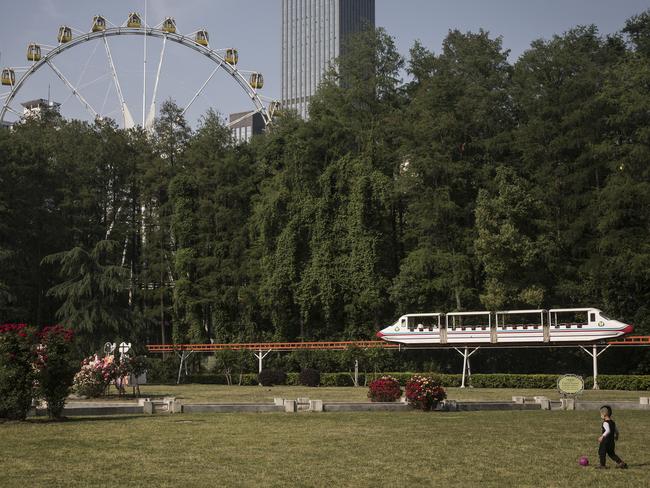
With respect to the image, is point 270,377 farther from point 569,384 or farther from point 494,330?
point 569,384

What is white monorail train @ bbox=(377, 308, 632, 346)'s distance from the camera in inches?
1885

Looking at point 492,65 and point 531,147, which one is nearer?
point 531,147

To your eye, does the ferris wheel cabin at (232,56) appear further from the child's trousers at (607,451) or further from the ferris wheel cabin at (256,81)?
the child's trousers at (607,451)

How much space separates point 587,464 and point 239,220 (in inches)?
2279

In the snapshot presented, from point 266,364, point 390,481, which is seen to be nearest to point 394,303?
point 266,364

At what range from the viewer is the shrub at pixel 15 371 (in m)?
22.3

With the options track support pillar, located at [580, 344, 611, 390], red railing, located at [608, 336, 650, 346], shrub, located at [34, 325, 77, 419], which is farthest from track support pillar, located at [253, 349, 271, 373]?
shrub, located at [34, 325, 77, 419]

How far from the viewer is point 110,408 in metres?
26.5

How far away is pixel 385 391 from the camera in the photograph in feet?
95.7

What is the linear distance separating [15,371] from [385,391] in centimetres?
1234

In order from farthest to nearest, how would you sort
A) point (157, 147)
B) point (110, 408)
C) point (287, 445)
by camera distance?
point (157, 147) < point (110, 408) < point (287, 445)

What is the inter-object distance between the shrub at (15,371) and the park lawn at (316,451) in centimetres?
54

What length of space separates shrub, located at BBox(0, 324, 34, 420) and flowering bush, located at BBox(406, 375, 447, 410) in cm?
1148

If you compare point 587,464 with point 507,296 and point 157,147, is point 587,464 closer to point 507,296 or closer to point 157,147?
point 507,296
